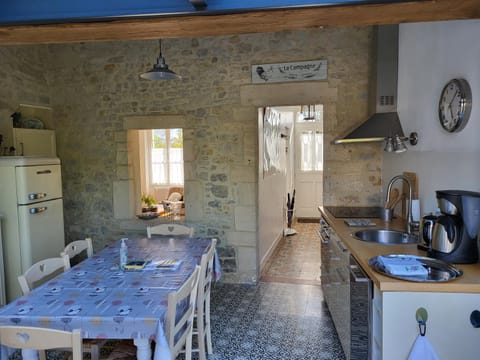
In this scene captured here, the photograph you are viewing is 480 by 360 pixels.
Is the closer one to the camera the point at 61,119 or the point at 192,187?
the point at 192,187

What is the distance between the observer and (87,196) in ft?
15.6

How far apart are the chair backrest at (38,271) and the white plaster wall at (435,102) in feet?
9.10

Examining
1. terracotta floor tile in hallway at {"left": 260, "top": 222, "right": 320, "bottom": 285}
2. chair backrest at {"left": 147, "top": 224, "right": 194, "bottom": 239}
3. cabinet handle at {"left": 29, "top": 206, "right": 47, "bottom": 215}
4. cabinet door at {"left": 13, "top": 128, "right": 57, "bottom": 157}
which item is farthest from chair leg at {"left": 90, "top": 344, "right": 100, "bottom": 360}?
cabinet door at {"left": 13, "top": 128, "right": 57, "bottom": 157}

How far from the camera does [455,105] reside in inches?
88.0

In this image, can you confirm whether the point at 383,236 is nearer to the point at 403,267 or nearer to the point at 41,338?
the point at 403,267

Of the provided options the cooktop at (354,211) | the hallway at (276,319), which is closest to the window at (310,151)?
the hallway at (276,319)

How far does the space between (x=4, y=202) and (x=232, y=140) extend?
254 cm

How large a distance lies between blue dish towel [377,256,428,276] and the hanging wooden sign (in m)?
2.66

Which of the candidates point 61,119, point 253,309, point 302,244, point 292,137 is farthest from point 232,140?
point 292,137

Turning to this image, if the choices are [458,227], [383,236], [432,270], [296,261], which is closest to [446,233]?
[458,227]

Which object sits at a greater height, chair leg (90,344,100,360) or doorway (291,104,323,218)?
doorway (291,104,323,218)

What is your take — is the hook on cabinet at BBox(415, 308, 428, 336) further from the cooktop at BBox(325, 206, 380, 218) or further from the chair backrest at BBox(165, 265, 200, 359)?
the cooktop at BBox(325, 206, 380, 218)

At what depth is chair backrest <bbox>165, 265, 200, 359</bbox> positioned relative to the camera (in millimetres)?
1752

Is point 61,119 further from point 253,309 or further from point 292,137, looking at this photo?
point 292,137
